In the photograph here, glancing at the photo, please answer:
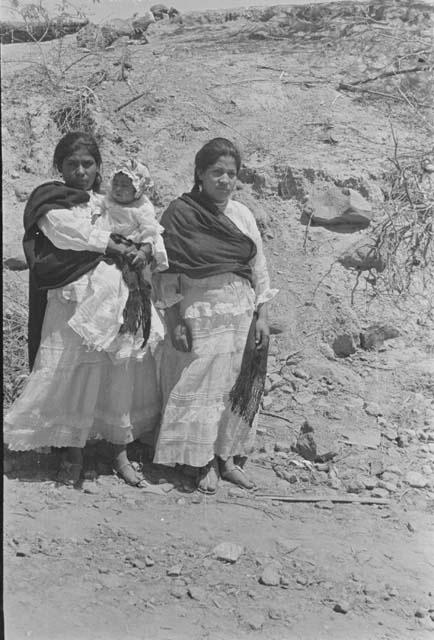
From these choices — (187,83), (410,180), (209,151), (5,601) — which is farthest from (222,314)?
(187,83)

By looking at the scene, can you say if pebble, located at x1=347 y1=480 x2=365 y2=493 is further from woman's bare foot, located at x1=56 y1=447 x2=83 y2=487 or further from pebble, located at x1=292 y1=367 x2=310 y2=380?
woman's bare foot, located at x1=56 y1=447 x2=83 y2=487

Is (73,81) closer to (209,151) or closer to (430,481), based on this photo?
(209,151)

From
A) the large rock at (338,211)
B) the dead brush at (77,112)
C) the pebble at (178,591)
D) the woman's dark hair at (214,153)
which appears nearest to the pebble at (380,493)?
the pebble at (178,591)

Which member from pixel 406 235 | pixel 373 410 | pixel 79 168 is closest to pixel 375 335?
pixel 373 410

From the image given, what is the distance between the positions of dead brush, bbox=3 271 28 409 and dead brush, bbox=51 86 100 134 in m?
1.55

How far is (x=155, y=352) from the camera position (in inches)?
152

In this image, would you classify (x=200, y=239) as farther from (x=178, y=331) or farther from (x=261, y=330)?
(x=261, y=330)

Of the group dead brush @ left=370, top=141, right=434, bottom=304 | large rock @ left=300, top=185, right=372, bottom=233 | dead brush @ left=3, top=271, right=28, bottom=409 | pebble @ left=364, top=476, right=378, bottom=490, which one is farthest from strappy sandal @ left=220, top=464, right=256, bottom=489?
large rock @ left=300, top=185, right=372, bottom=233

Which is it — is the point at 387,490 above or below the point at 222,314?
below

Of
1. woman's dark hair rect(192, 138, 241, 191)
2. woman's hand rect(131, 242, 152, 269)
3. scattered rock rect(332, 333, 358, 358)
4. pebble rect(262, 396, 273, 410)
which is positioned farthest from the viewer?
scattered rock rect(332, 333, 358, 358)

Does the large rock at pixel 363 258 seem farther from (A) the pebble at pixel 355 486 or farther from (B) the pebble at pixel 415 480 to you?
(A) the pebble at pixel 355 486

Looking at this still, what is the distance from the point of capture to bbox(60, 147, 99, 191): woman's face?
3486 mm

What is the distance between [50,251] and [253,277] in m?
0.94

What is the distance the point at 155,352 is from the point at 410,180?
293 cm
